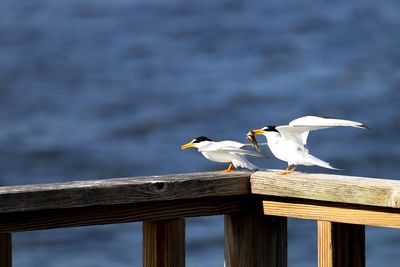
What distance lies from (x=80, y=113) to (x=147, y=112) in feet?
2.37

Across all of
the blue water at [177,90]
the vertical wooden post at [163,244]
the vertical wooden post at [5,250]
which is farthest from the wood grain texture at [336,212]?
the blue water at [177,90]

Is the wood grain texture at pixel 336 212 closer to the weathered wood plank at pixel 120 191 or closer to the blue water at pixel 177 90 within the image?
the weathered wood plank at pixel 120 191

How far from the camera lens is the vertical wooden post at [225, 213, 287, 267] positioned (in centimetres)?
313

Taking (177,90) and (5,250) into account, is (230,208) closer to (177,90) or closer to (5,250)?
(5,250)

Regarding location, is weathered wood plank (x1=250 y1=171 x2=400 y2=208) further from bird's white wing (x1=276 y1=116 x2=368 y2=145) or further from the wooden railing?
bird's white wing (x1=276 y1=116 x2=368 y2=145)

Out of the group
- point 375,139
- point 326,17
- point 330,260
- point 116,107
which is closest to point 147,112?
point 116,107

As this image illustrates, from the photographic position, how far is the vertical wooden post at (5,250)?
2.71m

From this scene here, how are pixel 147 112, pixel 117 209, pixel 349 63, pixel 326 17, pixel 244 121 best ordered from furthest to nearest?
pixel 326 17
pixel 349 63
pixel 147 112
pixel 244 121
pixel 117 209

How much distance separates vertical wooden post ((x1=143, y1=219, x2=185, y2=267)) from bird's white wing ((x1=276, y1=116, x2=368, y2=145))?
0.36 meters

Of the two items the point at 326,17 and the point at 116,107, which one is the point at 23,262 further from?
the point at 326,17

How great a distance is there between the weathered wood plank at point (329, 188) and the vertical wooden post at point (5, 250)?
27.1 inches

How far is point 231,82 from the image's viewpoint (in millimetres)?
14648

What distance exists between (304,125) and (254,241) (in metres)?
0.32

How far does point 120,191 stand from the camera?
2.90 m
